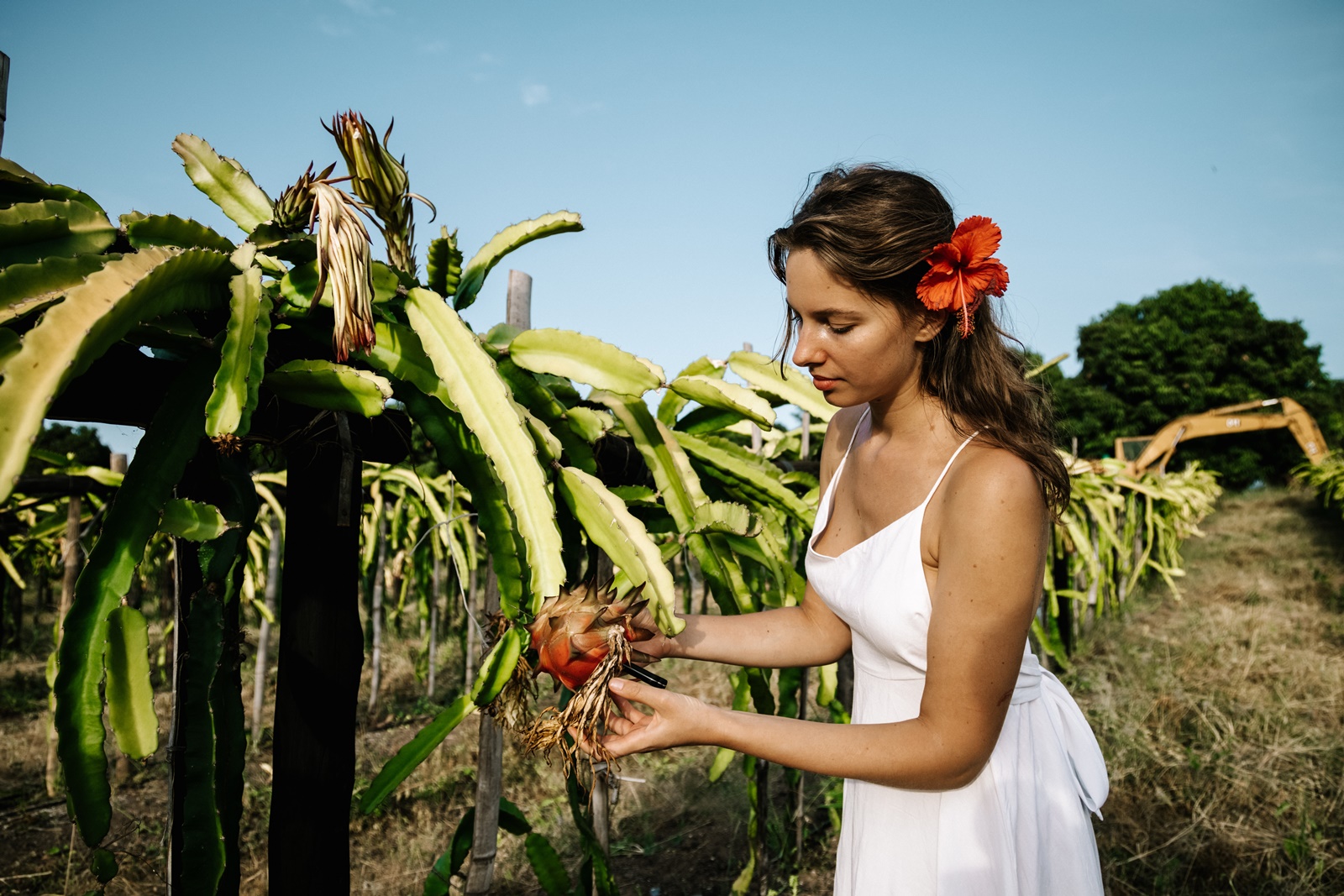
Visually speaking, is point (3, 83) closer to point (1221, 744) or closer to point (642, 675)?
point (642, 675)

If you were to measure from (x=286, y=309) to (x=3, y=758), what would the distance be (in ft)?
14.0

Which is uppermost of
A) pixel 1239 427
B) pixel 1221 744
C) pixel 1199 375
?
pixel 1199 375

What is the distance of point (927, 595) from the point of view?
1180 millimetres

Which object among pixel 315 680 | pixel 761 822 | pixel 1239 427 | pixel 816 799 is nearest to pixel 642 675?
pixel 315 680

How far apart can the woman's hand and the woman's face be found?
51 cm

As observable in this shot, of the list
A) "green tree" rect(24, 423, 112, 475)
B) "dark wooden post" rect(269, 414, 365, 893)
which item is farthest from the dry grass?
"green tree" rect(24, 423, 112, 475)

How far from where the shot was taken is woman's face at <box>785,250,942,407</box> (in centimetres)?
119

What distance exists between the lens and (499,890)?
2730 mm

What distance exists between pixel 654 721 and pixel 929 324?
2.38 ft

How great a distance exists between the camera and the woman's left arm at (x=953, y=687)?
1061 mm

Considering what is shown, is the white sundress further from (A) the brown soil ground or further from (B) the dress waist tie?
(A) the brown soil ground

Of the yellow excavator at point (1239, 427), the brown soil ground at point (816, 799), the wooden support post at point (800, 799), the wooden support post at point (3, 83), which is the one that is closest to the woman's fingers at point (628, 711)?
the wooden support post at point (3, 83)

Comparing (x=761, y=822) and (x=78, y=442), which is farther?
(x=78, y=442)

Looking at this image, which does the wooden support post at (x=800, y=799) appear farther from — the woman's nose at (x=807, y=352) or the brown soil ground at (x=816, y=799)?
the woman's nose at (x=807, y=352)
